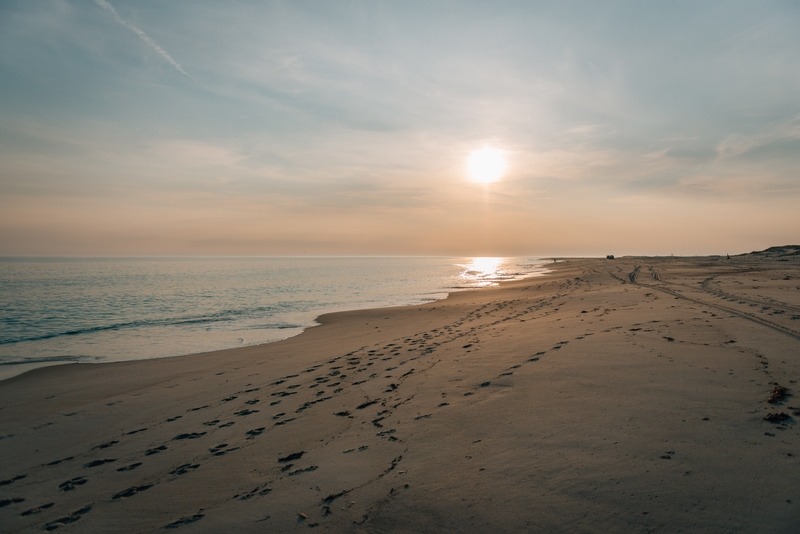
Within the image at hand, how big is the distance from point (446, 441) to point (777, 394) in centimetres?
435

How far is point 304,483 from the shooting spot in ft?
14.4

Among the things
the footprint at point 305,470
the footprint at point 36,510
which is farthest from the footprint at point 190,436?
the footprint at point 305,470

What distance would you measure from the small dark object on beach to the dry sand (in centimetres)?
8

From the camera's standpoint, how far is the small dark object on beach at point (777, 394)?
16.1 feet

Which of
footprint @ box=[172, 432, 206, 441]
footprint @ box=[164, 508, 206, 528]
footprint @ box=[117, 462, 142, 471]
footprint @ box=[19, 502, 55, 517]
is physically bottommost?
footprint @ box=[19, 502, 55, 517]

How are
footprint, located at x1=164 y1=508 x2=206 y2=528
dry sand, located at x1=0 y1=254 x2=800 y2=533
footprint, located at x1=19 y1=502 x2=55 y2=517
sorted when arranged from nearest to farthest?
dry sand, located at x1=0 y1=254 x2=800 y2=533 → footprint, located at x1=164 y1=508 x2=206 y2=528 → footprint, located at x1=19 y1=502 x2=55 y2=517

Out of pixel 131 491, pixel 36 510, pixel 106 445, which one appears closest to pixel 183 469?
pixel 131 491

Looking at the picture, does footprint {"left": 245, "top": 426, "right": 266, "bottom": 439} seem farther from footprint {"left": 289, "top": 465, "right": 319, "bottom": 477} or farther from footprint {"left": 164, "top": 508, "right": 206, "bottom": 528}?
footprint {"left": 164, "top": 508, "right": 206, "bottom": 528}

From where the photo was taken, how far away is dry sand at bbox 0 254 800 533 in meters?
3.45

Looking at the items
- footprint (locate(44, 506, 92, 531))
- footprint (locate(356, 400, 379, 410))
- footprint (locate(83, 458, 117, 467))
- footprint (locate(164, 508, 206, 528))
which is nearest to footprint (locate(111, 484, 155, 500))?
footprint (locate(44, 506, 92, 531))

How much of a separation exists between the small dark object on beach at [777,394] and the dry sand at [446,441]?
8 centimetres

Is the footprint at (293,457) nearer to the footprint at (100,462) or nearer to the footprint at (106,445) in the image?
the footprint at (100,462)

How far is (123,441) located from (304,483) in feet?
13.8

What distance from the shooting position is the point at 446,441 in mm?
4938
